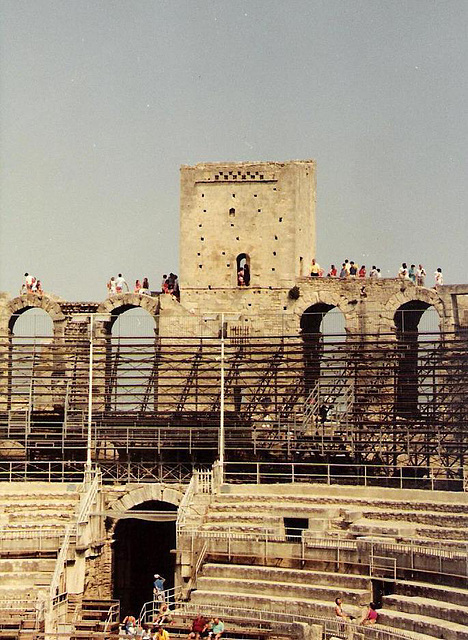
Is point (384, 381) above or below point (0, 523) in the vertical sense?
above

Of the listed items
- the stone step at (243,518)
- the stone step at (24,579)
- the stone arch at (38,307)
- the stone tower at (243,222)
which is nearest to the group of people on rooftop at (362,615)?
the stone step at (243,518)

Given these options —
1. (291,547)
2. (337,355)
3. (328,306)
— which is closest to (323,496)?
(291,547)

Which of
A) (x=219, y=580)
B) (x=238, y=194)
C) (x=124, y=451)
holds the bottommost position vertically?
(x=219, y=580)

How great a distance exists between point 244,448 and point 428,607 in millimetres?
14508

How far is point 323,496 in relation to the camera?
4275 centimetres

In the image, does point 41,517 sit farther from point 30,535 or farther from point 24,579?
point 24,579

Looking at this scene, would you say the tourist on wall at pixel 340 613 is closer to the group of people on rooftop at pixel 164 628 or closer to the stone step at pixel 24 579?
the group of people on rooftop at pixel 164 628

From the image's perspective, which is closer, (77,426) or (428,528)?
(428,528)

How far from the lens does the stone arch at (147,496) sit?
4678 cm

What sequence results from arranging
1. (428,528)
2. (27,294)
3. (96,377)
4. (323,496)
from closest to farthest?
1. (428,528)
2. (323,496)
3. (96,377)
4. (27,294)

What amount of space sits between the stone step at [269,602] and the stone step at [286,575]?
72 centimetres

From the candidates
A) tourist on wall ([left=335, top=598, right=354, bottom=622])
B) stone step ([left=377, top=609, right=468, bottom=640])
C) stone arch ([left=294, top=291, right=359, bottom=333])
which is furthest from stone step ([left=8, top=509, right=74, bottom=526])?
stone arch ([left=294, top=291, right=359, bottom=333])

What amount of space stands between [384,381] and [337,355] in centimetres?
206

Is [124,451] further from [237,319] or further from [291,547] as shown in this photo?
[291,547]
